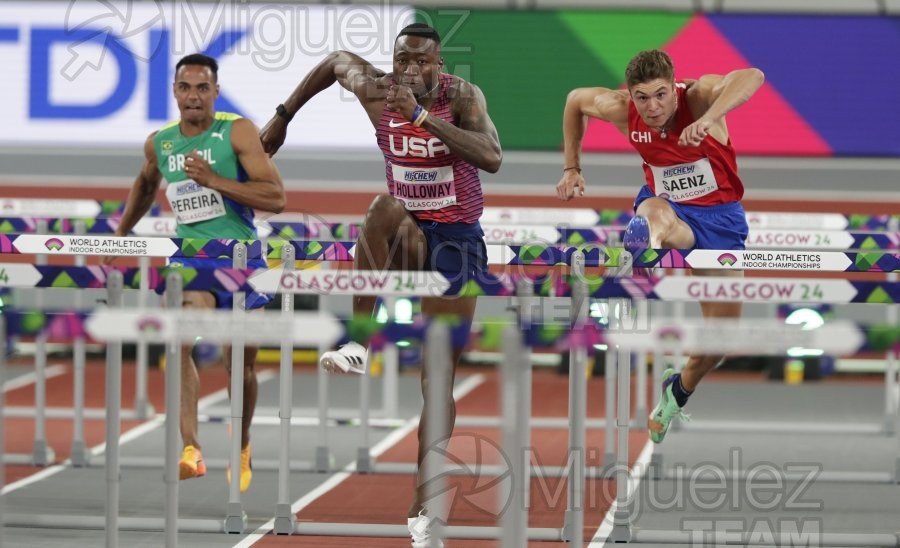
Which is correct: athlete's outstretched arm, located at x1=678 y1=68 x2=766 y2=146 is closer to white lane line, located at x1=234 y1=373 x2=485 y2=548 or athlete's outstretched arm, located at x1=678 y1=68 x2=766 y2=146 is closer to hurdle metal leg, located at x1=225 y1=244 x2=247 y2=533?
hurdle metal leg, located at x1=225 y1=244 x2=247 y2=533

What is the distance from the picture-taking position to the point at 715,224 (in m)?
6.91

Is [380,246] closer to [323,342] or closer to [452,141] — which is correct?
[452,141]

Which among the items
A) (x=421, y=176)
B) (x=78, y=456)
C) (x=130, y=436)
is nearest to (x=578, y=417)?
(x=421, y=176)

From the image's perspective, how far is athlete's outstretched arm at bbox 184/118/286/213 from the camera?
22.8ft

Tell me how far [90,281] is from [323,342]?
142cm

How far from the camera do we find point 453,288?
5.26 metres

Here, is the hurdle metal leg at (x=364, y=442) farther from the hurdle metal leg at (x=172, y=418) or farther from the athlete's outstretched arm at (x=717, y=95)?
the hurdle metal leg at (x=172, y=418)

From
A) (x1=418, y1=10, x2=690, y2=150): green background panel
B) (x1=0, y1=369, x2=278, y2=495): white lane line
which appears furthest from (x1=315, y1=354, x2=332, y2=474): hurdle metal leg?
(x1=418, y1=10, x2=690, y2=150): green background panel

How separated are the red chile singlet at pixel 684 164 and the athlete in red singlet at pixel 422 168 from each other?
1007 millimetres

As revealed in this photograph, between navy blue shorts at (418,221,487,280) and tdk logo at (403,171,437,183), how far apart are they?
192 millimetres

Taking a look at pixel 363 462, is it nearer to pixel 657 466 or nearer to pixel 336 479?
pixel 336 479

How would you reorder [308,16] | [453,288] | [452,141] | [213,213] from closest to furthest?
1. [453,288]
2. [452,141]
3. [213,213]
4. [308,16]

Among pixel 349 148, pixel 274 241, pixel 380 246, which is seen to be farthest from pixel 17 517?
pixel 349 148

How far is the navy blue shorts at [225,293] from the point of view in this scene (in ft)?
21.7
